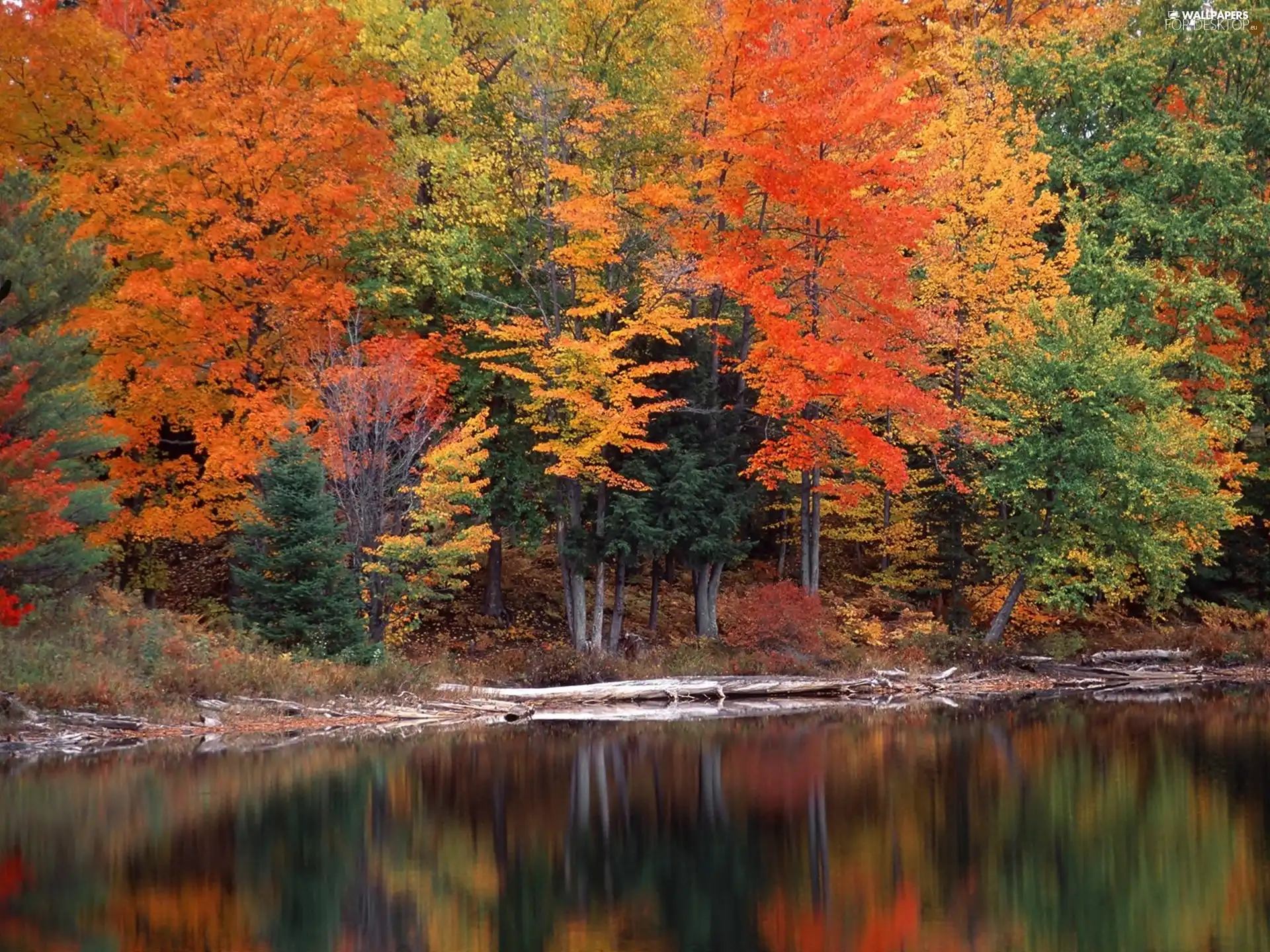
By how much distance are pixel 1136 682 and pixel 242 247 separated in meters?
22.2

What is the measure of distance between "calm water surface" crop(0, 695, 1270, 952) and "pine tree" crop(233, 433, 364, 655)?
421 centimetres

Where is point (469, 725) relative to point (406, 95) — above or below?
below

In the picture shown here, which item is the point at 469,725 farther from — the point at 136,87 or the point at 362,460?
the point at 136,87

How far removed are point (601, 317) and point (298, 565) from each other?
9.35 m

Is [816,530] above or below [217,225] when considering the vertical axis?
below

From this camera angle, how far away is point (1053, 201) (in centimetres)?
3316

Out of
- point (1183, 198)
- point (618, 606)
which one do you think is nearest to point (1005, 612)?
point (618, 606)

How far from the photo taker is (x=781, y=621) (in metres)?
29.6

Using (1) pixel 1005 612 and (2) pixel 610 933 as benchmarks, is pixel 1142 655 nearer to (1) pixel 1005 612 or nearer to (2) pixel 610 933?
(1) pixel 1005 612

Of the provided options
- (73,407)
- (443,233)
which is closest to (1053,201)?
(443,233)

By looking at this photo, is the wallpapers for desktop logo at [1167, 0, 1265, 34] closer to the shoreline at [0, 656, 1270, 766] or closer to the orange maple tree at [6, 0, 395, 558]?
the shoreline at [0, 656, 1270, 766]

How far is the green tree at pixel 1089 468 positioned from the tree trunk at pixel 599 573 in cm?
908

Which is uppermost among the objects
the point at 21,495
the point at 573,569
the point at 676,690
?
the point at 21,495

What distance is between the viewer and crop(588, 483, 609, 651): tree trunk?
29828 millimetres
